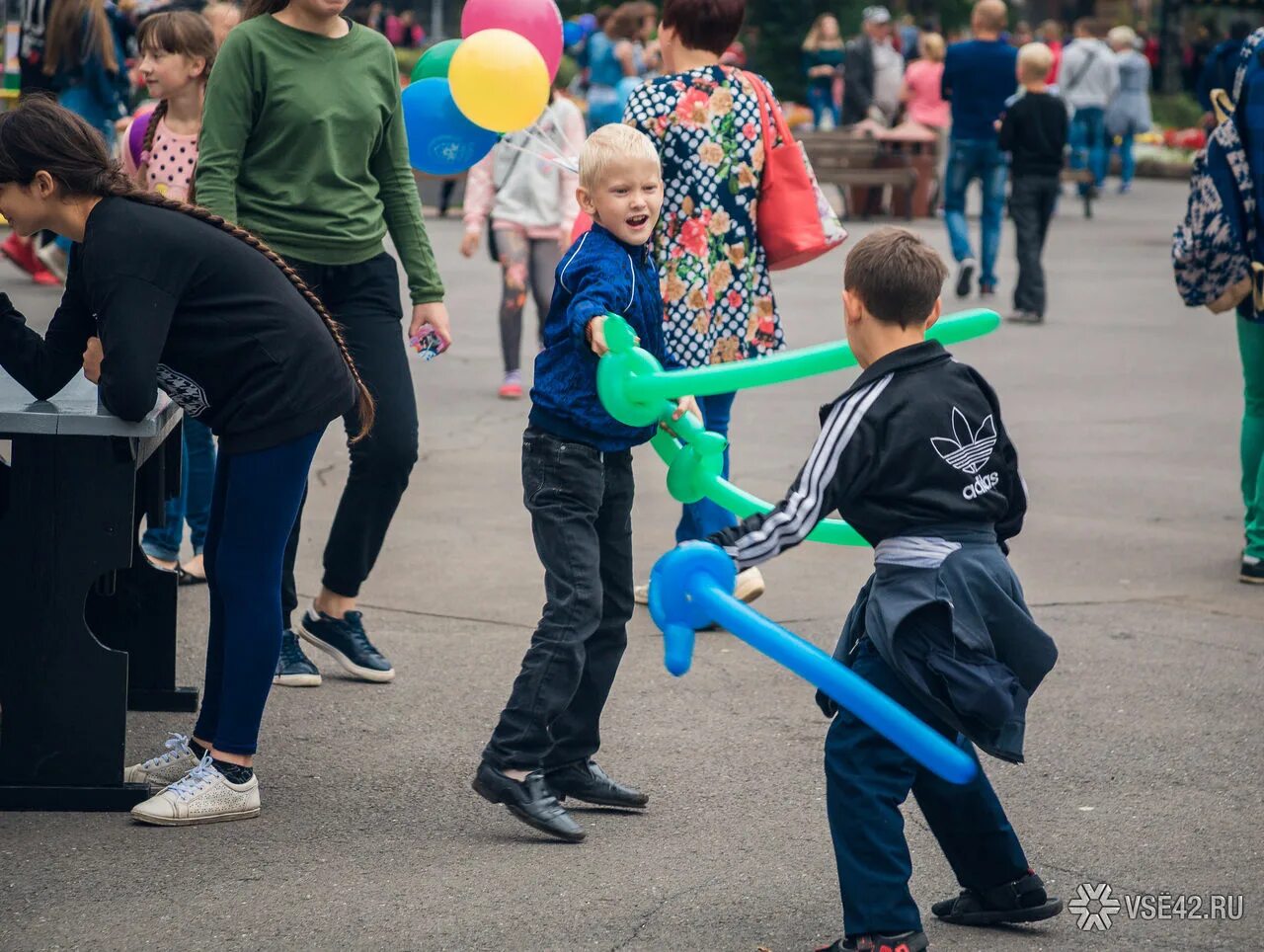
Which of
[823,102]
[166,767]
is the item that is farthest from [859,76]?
[166,767]

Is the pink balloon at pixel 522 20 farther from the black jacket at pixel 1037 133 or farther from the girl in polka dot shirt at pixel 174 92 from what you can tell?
the black jacket at pixel 1037 133

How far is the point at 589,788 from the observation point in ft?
13.6

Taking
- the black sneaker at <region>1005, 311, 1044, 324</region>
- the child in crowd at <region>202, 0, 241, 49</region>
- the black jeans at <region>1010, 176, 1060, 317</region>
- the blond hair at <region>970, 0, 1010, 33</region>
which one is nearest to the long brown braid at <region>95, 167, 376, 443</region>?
the child in crowd at <region>202, 0, 241, 49</region>

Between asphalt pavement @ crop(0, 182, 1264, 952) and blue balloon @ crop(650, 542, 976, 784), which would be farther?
asphalt pavement @ crop(0, 182, 1264, 952)

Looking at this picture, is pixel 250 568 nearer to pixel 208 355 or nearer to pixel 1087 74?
pixel 208 355

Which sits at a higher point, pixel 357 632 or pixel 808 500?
pixel 808 500

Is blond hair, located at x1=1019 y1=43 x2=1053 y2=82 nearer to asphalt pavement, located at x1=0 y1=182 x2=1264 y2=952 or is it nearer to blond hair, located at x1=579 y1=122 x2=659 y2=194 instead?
asphalt pavement, located at x1=0 y1=182 x2=1264 y2=952

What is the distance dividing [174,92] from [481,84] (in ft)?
4.23

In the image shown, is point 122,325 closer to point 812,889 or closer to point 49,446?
point 49,446

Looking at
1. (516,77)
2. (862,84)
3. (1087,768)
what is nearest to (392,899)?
(1087,768)

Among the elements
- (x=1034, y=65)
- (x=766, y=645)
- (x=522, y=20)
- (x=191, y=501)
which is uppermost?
(x=522, y=20)

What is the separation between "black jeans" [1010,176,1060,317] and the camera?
1252cm

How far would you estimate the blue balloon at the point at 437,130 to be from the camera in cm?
539

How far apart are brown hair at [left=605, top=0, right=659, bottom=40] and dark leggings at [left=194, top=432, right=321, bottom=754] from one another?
11.6m
